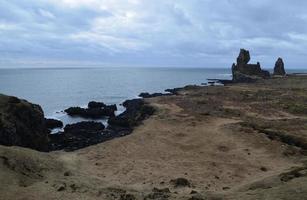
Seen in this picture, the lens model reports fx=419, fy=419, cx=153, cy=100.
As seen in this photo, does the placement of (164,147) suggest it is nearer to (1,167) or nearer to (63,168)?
(63,168)

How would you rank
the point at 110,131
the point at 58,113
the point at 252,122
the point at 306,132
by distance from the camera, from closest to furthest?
1. the point at 306,132
2. the point at 252,122
3. the point at 110,131
4. the point at 58,113

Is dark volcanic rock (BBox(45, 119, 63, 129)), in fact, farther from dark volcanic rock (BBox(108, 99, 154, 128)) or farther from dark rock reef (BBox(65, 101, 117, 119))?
dark rock reef (BBox(65, 101, 117, 119))

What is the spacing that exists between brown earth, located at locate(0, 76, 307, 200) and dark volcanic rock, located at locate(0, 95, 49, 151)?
118 inches

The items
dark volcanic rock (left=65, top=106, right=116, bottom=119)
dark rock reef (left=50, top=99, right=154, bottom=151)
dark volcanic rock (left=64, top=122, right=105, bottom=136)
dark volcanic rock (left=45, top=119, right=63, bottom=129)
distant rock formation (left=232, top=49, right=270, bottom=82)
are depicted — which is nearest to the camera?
dark rock reef (left=50, top=99, right=154, bottom=151)

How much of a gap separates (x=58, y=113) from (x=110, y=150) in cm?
4362

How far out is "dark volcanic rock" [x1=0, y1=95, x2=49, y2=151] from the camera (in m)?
35.5

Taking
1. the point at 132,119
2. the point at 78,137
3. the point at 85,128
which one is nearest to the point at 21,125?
the point at 78,137

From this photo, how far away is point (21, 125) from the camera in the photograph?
3809 cm

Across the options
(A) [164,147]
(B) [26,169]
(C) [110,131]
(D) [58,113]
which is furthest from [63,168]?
(D) [58,113]

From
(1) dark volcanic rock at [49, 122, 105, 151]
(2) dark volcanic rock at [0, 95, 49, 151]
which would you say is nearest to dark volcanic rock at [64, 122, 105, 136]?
(1) dark volcanic rock at [49, 122, 105, 151]

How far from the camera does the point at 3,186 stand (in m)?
22.8

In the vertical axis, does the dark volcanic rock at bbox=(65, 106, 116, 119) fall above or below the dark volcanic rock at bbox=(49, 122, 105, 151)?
below

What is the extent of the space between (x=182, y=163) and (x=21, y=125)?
15.4m

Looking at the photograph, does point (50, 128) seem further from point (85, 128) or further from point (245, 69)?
point (245, 69)
